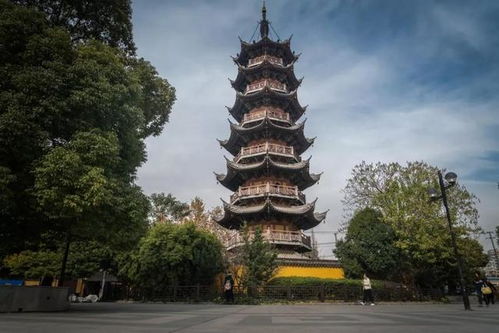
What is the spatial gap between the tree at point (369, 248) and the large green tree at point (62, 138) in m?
16.7

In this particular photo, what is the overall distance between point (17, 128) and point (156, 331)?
7.03 meters

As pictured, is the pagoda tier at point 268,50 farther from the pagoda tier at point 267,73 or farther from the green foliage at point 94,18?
the green foliage at point 94,18

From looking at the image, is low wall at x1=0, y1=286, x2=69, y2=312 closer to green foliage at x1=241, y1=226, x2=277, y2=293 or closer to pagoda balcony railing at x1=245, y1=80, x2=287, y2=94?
green foliage at x1=241, y1=226, x2=277, y2=293

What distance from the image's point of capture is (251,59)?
111 ft

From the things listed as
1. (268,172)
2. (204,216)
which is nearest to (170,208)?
(204,216)

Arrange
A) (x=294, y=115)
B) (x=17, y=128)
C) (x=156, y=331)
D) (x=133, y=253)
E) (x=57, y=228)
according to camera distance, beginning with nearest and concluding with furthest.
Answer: (x=156, y=331)
(x=17, y=128)
(x=57, y=228)
(x=133, y=253)
(x=294, y=115)

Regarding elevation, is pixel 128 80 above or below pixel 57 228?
above

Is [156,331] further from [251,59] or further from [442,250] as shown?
[251,59]

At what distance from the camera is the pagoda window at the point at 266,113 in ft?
96.7

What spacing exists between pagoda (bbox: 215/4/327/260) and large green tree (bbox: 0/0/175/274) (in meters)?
13.8

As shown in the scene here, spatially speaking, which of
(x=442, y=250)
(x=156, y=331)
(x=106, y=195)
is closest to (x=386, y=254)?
(x=442, y=250)

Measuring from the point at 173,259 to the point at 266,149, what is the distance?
40.0 ft

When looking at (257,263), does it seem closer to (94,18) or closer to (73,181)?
(73,181)

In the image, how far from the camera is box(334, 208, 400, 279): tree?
22.4 meters
